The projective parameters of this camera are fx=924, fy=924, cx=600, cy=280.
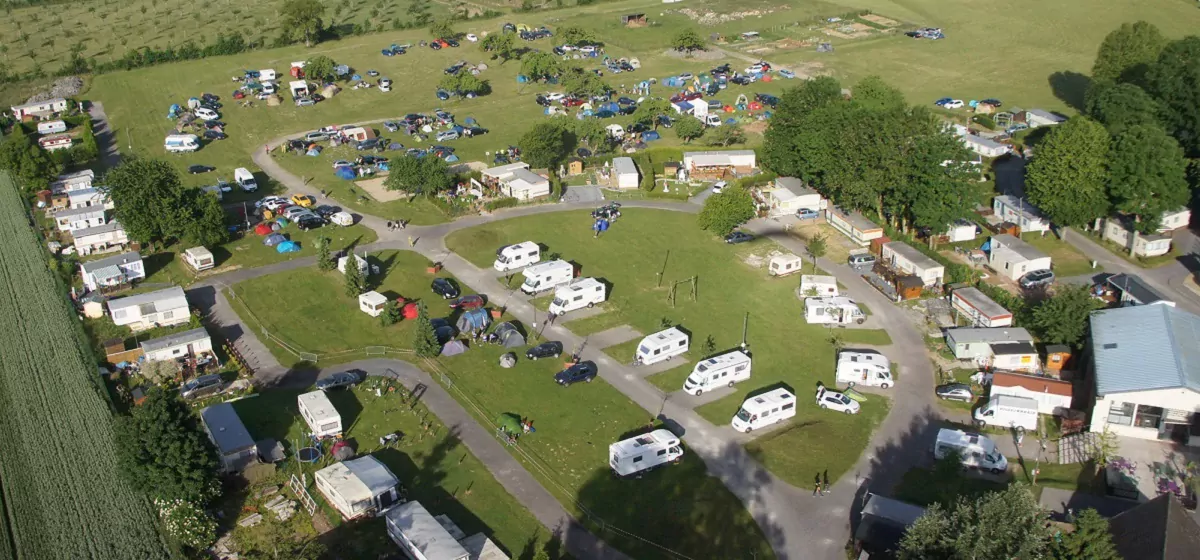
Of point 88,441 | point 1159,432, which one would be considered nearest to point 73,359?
point 88,441

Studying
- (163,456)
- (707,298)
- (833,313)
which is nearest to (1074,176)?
(833,313)

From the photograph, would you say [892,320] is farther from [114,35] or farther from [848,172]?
[114,35]

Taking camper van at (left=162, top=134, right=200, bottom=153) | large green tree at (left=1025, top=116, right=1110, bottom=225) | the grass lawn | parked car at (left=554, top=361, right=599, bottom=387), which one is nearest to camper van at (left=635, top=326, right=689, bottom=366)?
the grass lawn

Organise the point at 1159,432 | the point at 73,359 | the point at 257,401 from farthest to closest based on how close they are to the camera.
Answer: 1. the point at 73,359
2. the point at 257,401
3. the point at 1159,432

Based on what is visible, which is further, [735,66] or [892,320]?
[735,66]

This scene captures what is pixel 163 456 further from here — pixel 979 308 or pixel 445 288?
pixel 979 308

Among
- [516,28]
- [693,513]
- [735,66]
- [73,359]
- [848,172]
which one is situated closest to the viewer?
[693,513]

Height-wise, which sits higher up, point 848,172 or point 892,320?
point 848,172
